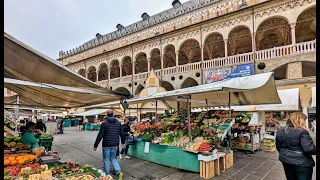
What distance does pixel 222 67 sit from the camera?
51.0 ft

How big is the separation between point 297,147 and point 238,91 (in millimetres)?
3199

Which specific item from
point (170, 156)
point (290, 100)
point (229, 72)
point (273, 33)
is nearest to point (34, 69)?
point (170, 156)

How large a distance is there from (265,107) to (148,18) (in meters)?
24.2

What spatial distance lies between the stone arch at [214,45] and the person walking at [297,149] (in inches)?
593

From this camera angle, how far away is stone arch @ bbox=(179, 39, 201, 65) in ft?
67.3

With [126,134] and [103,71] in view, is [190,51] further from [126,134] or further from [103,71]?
[126,134]

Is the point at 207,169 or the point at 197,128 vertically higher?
the point at 197,128

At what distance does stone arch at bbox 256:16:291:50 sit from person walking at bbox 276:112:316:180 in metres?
13.1

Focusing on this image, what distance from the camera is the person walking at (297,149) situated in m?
3.08

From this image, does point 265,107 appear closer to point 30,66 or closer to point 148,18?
point 30,66

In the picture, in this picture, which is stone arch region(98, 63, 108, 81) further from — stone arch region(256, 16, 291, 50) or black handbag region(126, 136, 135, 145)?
black handbag region(126, 136, 135, 145)

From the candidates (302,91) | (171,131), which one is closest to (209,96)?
(171,131)

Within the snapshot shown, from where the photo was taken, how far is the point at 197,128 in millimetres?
6762

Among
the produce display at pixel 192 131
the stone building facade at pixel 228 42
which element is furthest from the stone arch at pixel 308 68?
the produce display at pixel 192 131
